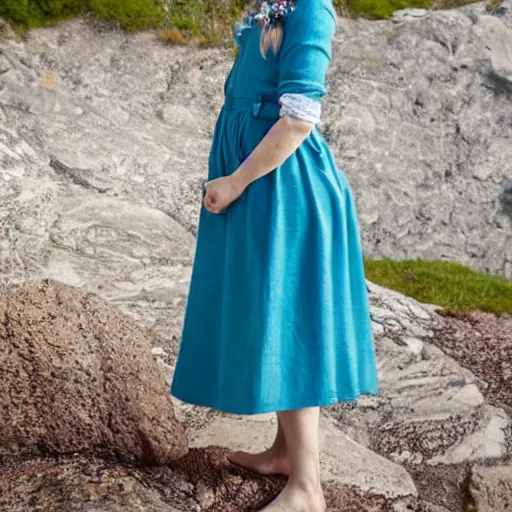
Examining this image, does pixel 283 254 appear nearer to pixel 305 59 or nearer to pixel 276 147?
pixel 276 147

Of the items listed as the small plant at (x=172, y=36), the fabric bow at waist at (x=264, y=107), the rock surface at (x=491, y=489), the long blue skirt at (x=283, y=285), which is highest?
the small plant at (x=172, y=36)

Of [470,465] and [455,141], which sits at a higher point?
[455,141]

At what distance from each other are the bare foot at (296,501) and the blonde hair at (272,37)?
133cm

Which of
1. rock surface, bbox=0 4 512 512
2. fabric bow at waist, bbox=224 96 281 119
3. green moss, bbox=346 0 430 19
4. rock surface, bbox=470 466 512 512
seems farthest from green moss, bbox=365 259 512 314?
fabric bow at waist, bbox=224 96 281 119

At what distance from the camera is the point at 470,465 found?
161 inches

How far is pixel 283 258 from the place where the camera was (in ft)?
8.60

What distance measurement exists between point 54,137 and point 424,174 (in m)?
3.47

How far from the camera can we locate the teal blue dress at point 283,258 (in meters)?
2.58

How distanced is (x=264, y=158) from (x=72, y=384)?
98 cm

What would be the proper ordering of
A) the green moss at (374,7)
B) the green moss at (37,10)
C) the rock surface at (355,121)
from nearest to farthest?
the rock surface at (355,121) < the green moss at (37,10) < the green moss at (374,7)

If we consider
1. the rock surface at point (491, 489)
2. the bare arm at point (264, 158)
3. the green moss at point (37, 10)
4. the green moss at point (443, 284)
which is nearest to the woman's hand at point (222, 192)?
the bare arm at point (264, 158)

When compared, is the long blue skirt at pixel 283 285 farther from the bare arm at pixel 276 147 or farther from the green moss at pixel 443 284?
the green moss at pixel 443 284

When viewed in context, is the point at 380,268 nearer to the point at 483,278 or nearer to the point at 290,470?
the point at 483,278

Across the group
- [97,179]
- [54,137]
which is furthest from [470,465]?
[54,137]
